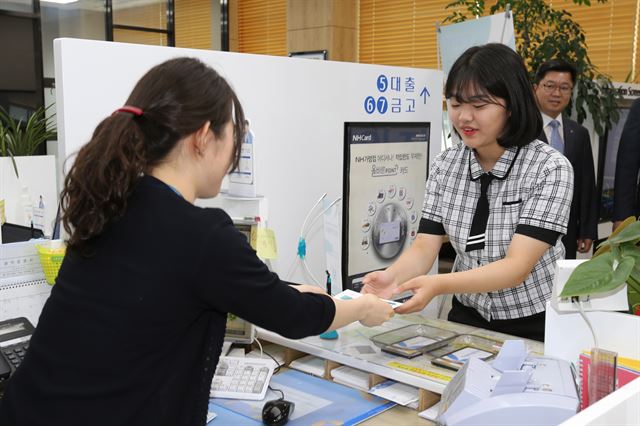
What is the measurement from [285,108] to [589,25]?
13.4 ft

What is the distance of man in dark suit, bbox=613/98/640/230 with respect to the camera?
119 inches

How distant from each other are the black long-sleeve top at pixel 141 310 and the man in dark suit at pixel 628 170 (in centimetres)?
253

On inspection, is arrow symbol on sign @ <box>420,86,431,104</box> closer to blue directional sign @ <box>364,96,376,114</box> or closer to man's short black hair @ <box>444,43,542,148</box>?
blue directional sign @ <box>364,96,376,114</box>

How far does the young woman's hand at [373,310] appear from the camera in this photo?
4.63 feet

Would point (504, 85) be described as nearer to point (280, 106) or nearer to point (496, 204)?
point (496, 204)

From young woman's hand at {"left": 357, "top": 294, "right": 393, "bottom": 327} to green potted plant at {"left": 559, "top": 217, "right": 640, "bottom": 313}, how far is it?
1.36 feet

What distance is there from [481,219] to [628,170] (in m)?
1.54

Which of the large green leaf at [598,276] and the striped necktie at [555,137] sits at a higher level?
the striped necktie at [555,137]

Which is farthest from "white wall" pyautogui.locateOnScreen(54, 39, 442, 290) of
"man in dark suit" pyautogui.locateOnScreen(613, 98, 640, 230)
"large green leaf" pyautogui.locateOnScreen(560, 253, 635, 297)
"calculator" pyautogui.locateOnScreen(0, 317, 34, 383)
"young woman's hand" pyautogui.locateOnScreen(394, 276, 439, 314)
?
"large green leaf" pyautogui.locateOnScreen(560, 253, 635, 297)

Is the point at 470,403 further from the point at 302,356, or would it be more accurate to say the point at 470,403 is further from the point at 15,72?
the point at 15,72

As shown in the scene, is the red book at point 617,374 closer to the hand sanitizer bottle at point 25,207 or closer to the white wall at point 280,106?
the white wall at point 280,106

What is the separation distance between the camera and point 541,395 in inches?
41.0

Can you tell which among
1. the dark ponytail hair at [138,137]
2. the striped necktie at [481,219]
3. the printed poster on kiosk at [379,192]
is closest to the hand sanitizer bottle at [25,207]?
the printed poster on kiosk at [379,192]

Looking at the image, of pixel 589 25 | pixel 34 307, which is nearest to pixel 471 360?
pixel 34 307
